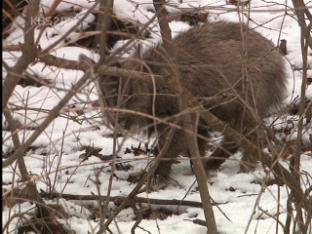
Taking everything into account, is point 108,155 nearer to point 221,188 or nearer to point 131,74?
point 221,188

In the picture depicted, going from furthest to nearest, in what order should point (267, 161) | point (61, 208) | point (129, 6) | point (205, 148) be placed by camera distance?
point (129, 6) → point (205, 148) → point (61, 208) → point (267, 161)

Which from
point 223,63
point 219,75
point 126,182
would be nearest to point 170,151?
point 126,182

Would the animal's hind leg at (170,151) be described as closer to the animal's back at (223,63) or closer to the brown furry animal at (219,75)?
the brown furry animal at (219,75)

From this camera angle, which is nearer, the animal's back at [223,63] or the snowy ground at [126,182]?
the snowy ground at [126,182]

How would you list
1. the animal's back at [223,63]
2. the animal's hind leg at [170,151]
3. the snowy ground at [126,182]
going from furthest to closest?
1. the animal's back at [223,63]
2. the animal's hind leg at [170,151]
3. the snowy ground at [126,182]

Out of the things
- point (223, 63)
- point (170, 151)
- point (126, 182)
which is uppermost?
point (223, 63)

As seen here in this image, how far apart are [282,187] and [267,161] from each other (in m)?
1.79

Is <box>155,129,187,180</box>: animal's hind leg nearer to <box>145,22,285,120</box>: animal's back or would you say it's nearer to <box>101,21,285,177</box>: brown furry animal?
<box>101,21,285,177</box>: brown furry animal

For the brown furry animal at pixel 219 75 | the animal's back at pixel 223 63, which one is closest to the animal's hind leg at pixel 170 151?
the brown furry animal at pixel 219 75

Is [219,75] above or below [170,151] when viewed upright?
above

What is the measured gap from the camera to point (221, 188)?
564 centimetres

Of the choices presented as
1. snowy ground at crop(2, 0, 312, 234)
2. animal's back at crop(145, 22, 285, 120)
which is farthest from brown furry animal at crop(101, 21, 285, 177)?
snowy ground at crop(2, 0, 312, 234)

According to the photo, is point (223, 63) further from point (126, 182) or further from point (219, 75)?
point (126, 182)

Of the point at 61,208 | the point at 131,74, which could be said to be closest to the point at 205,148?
the point at 61,208
